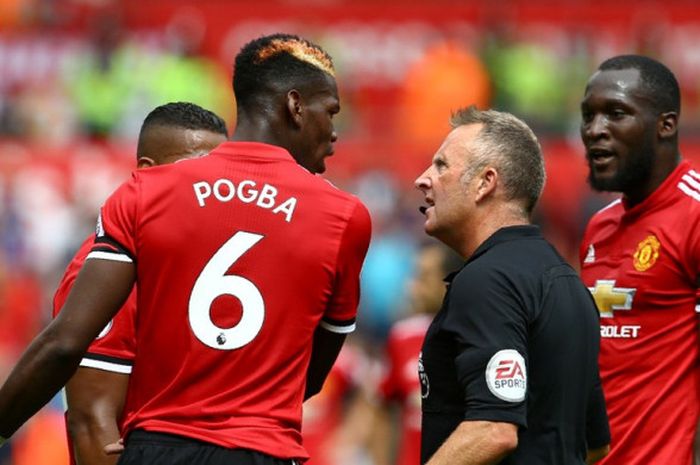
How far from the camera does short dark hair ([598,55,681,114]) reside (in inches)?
254

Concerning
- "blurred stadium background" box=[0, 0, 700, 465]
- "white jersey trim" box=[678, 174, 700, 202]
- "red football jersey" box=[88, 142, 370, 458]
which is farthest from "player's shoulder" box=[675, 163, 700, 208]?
"blurred stadium background" box=[0, 0, 700, 465]

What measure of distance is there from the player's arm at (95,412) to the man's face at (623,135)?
2192 millimetres

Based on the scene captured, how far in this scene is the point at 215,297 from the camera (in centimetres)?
500

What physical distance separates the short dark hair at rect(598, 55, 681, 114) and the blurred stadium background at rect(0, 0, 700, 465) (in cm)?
514

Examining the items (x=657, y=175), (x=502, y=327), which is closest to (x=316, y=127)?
(x=502, y=327)

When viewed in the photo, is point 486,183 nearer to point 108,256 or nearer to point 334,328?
point 334,328

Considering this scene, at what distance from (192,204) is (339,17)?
15.6 m

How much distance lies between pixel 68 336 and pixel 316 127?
1139mm

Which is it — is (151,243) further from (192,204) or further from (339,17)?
(339,17)

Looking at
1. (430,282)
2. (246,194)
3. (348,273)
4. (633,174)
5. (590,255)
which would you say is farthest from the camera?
(430,282)

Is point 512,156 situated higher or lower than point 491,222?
higher

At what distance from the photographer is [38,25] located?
20.4 meters

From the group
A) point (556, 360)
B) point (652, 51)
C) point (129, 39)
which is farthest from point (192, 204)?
point (129, 39)

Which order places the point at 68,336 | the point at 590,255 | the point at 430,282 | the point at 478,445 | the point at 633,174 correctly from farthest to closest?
the point at 430,282, the point at 590,255, the point at 633,174, the point at 68,336, the point at 478,445
